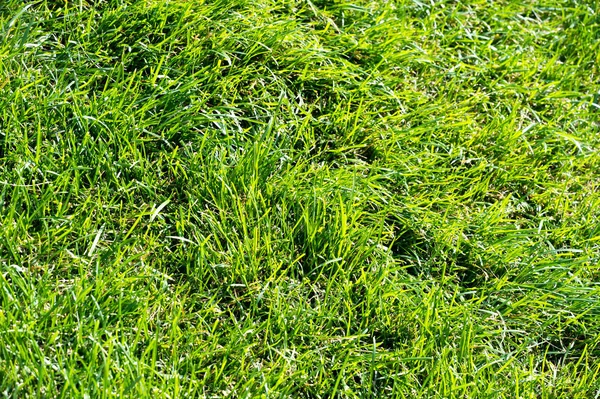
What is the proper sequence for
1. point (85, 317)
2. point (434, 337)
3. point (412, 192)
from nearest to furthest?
1. point (85, 317)
2. point (434, 337)
3. point (412, 192)

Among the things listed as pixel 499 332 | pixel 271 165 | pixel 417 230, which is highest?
pixel 271 165

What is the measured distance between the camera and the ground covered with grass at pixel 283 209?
9.14 ft

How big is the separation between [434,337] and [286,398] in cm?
61

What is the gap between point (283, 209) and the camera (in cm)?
315

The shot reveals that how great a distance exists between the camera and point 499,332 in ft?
10.1

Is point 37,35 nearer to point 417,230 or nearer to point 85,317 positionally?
point 85,317

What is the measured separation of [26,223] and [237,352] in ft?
2.86

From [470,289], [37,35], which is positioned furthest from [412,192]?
[37,35]

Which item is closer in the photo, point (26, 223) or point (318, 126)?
point (26, 223)

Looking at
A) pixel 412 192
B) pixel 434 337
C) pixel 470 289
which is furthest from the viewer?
pixel 412 192

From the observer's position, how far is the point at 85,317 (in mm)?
2701

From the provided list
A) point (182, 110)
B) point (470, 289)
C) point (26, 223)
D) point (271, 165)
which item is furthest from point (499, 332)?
point (26, 223)

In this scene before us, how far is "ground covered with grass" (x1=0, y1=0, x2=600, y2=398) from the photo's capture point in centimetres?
279

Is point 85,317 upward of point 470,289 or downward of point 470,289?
upward
